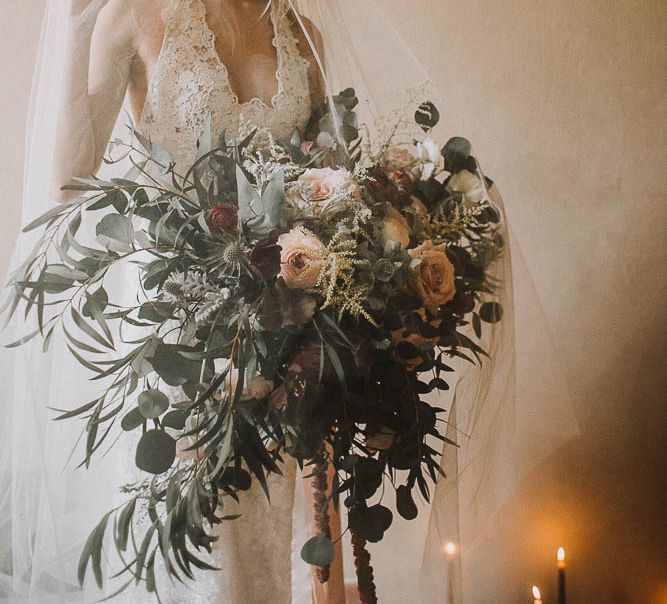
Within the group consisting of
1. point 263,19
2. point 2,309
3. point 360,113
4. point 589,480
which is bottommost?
point 589,480

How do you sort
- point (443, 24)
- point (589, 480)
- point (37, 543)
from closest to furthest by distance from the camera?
1. point (37, 543)
2. point (443, 24)
3. point (589, 480)

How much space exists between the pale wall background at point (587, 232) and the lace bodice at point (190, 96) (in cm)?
59

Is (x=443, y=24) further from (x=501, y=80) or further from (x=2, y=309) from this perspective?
(x=2, y=309)

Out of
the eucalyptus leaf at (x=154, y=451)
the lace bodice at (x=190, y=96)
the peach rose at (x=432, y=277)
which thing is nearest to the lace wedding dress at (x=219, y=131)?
the lace bodice at (x=190, y=96)

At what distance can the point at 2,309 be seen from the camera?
2.46 feet

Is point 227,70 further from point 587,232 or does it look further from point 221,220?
point 587,232

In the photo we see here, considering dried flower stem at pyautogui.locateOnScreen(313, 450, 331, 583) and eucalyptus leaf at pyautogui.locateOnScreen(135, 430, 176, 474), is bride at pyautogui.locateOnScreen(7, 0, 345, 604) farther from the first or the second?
eucalyptus leaf at pyautogui.locateOnScreen(135, 430, 176, 474)

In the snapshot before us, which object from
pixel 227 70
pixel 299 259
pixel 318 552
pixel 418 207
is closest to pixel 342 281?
pixel 299 259

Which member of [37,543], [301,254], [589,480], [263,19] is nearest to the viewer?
[301,254]

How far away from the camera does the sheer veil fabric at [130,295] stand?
2.48ft

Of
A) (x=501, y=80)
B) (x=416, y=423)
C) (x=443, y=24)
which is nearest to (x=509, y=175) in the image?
(x=501, y=80)

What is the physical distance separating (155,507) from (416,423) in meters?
0.31

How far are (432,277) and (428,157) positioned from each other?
0.20 metres

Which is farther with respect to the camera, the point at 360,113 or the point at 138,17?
the point at 360,113
